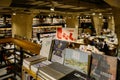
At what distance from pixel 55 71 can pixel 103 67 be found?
52cm

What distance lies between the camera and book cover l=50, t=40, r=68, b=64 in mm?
2090

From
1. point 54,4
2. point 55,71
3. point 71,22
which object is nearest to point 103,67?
point 55,71

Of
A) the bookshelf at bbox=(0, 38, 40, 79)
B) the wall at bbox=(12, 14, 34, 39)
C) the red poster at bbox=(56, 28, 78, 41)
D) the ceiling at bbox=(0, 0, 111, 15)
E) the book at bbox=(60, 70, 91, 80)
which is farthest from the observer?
the wall at bbox=(12, 14, 34, 39)

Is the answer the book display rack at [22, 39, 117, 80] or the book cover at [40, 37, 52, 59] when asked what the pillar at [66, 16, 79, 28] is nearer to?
the book cover at [40, 37, 52, 59]

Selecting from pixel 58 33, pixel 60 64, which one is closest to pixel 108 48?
pixel 58 33

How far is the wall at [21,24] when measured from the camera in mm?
12852

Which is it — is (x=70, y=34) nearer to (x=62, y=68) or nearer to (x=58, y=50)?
(x=58, y=50)

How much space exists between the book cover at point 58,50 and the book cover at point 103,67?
0.53m

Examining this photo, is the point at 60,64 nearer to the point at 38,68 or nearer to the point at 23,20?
the point at 38,68

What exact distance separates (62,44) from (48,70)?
0.52m

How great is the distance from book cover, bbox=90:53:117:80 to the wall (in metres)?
12.0

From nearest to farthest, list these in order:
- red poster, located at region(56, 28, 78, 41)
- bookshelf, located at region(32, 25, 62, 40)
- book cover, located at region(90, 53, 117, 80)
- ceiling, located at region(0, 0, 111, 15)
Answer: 1. book cover, located at region(90, 53, 117, 80)
2. red poster, located at region(56, 28, 78, 41)
3. ceiling, located at region(0, 0, 111, 15)
4. bookshelf, located at region(32, 25, 62, 40)

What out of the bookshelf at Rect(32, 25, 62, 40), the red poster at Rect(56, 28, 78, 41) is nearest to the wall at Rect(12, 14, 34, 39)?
the bookshelf at Rect(32, 25, 62, 40)

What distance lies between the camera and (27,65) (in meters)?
2.11
